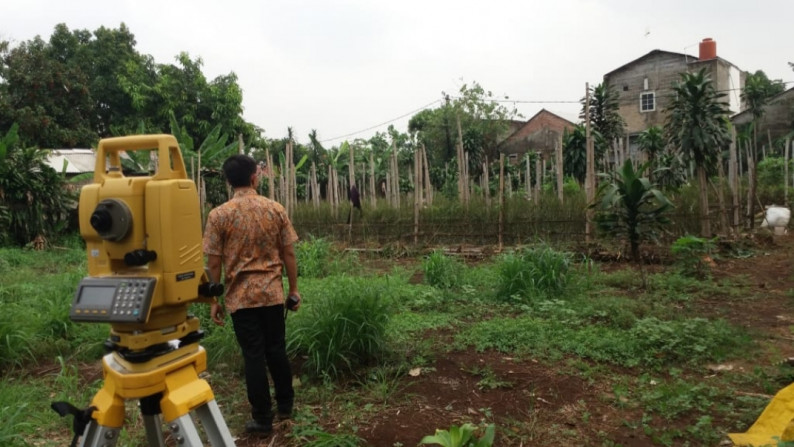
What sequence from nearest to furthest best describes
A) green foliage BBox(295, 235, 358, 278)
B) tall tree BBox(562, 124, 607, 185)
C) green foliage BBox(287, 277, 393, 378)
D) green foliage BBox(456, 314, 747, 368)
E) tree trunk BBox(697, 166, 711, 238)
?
green foliage BBox(287, 277, 393, 378), green foliage BBox(456, 314, 747, 368), green foliage BBox(295, 235, 358, 278), tree trunk BBox(697, 166, 711, 238), tall tree BBox(562, 124, 607, 185)

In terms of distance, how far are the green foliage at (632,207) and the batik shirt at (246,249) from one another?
5.47 meters

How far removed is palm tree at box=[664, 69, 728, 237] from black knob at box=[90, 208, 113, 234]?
28.2ft

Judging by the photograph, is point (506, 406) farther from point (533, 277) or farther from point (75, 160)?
point (75, 160)

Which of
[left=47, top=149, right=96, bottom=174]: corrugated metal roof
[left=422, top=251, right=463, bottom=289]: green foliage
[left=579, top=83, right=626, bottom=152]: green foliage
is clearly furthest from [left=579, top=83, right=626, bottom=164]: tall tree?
[left=47, top=149, right=96, bottom=174]: corrugated metal roof

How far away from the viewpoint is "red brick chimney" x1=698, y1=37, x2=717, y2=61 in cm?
2416

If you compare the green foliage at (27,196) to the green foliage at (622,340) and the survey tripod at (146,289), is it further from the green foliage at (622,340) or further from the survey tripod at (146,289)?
the survey tripod at (146,289)

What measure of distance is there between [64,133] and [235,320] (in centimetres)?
1890

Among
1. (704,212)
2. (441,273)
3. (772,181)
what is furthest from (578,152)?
(441,273)

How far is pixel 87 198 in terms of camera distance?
1.55m

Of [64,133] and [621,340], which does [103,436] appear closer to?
[621,340]

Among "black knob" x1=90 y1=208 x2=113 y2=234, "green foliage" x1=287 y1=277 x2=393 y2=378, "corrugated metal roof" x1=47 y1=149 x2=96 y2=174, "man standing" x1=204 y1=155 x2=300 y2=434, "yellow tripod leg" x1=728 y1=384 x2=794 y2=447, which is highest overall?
"corrugated metal roof" x1=47 y1=149 x2=96 y2=174


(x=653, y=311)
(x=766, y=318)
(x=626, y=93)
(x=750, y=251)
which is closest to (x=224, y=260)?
(x=653, y=311)

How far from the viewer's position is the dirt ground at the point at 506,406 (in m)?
2.57

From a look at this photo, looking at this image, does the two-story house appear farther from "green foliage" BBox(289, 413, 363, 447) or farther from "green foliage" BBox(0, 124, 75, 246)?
"green foliage" BBox(289, 413, 363, 447)
